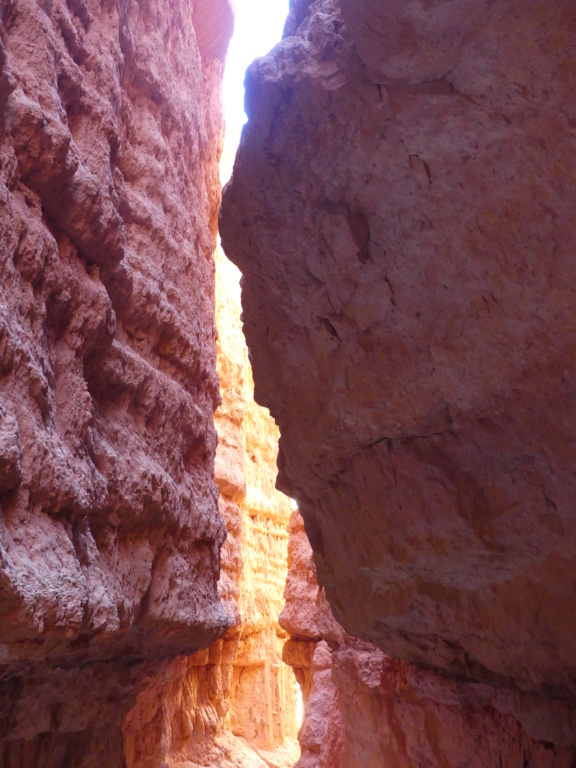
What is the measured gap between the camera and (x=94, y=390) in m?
2.74

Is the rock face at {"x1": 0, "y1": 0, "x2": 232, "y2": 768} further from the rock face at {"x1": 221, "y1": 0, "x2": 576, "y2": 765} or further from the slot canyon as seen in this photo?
the rock face at {"x1": 221, "y1": 0, "x2": 576, "y2": 765}

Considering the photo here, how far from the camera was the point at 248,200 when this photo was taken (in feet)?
8.16

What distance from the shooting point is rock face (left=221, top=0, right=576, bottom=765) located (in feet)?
6.06

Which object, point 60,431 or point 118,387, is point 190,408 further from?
point 60,431

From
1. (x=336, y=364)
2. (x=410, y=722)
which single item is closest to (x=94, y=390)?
(x=336, y=364)

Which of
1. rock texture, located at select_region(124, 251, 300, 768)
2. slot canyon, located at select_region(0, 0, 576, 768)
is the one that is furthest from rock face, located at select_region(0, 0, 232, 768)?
rock texture, located at select_region(124, 251, 300, 768)

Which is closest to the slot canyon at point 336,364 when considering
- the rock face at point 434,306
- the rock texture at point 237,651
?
the rock face at point 434,306

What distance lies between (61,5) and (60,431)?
6.35 ft

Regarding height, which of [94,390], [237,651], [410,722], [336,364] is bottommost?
[410,722]

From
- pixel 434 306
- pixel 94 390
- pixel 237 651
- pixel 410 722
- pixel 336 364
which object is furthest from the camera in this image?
pixel 237 651

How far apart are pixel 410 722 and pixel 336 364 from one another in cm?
213

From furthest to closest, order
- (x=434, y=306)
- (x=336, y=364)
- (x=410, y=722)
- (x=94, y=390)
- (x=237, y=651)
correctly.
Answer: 1. (x=237, y=651)
2. (x=410, y=722)
3. (x=94, y=390)
4. (x=336, y=364)
5. (x=434, y=306)

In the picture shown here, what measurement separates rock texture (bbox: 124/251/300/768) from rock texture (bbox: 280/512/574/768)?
1.73m

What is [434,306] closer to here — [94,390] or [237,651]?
[94,390]
